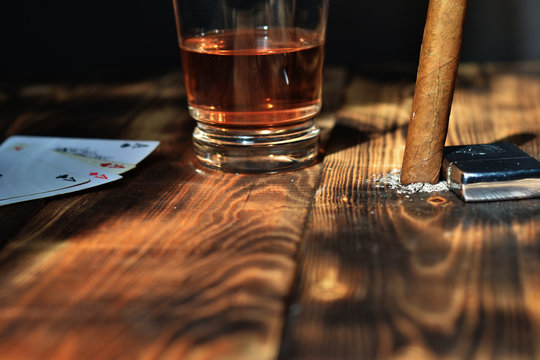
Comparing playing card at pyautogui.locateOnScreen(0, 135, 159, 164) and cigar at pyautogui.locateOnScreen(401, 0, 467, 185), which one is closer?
cigar at pyautogui.locateOnScreen(401, 0, 467, 185)

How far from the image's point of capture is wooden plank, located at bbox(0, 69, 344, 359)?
537 mm

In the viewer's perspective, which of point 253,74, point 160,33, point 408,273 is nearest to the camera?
point 408,273

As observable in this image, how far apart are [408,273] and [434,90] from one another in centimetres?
27

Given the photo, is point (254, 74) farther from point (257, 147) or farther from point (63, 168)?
point (63, 168)

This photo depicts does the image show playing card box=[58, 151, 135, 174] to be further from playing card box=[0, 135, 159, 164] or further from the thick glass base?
the thick glass base

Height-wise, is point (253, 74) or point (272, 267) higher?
point (253, 74)

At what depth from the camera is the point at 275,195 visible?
819mm

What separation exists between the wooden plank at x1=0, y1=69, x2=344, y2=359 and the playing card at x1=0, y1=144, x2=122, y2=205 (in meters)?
0.01

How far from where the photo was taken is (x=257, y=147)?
2.91 ft

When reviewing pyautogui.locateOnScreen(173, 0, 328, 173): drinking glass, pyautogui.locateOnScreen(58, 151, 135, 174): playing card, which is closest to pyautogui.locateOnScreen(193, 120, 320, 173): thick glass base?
pyautogui.locateOnScreen(173, 0, 328, 173): drinking glass

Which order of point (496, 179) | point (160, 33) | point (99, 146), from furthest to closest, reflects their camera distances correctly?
point (160, 33), point (99, 146), point (496, 179)

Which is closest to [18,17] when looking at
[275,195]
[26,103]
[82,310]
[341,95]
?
[26,103]

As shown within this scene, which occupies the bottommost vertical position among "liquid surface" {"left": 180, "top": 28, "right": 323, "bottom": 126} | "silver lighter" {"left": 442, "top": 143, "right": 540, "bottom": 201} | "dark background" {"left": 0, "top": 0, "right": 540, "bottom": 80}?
"dark background" {"left": 0, "top": 0, "right": 540, "bottom": 80}

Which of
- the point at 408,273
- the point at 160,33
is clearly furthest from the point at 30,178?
the point at 160,33
